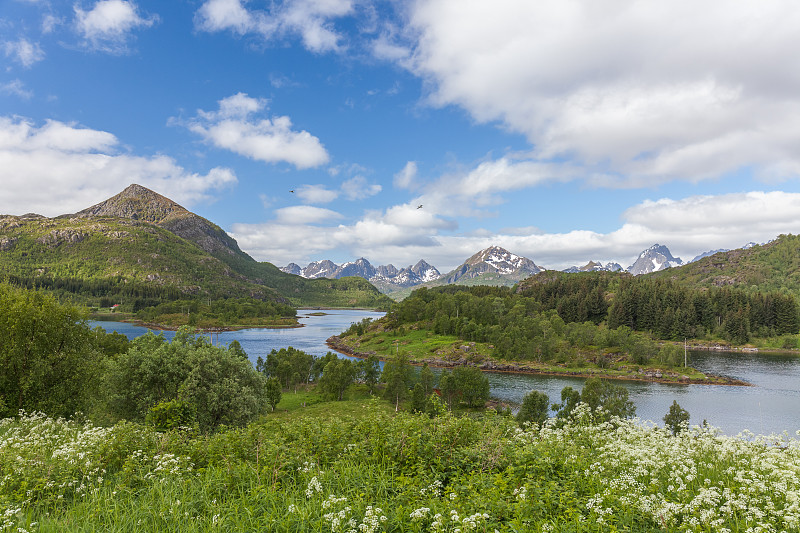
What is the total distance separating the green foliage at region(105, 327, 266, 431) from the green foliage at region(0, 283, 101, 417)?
10.0ft

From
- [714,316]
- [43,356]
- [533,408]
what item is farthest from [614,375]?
[43,356]

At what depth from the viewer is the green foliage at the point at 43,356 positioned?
24984 mm

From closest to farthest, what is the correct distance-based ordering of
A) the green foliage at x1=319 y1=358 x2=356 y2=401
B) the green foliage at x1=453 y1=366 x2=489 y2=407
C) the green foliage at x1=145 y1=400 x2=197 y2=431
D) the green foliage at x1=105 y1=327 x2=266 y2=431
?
the green foliage at x1=145 y1=400 x2=197 y2=431 → the green foliage at x1=105 y1=327 x2=266 y2=431 → the green foliage at x1=453 y1=366 x2=489 y2=407 → the green foliage at x1=319 y1=358 x2=356 y2=401

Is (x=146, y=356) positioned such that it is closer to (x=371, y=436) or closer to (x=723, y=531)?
(x=371, y=436)

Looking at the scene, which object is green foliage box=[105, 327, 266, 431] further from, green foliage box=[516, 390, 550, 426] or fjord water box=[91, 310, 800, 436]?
fjord water box=[91, 310, 800, 436]

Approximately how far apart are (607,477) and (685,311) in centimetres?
22865

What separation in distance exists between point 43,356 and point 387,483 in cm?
3196

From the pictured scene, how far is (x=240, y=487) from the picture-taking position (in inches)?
320

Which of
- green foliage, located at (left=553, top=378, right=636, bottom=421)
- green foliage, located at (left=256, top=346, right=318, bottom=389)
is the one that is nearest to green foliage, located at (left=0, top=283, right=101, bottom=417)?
green foliage, located at (left=553, top=378, right=636, bottom=421)

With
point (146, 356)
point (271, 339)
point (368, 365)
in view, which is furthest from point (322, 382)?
point (271, 339)

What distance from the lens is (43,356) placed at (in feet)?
88.4

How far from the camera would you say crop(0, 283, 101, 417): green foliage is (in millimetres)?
24984

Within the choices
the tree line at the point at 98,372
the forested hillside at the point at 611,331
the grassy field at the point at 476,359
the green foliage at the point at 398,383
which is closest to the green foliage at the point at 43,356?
the tree line at the point at 98,372

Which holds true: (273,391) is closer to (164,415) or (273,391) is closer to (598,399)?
(598,399)
